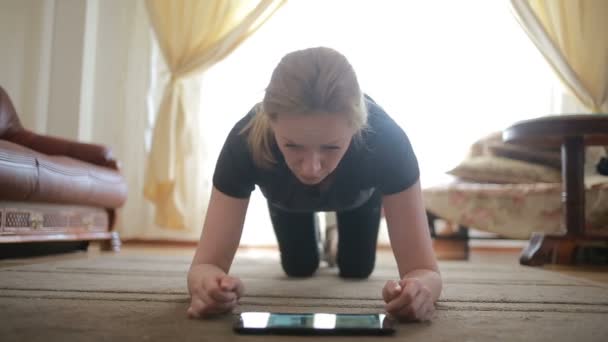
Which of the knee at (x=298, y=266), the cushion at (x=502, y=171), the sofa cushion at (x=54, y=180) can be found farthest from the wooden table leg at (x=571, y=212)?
the sofa cushion at (x=54, y=180)

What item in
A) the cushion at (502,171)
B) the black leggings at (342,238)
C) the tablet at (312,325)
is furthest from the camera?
the cushion at (502,171)

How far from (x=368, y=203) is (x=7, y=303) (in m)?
0.87

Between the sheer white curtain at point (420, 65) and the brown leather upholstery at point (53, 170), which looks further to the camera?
the sheer white curtain at point (420, 65)

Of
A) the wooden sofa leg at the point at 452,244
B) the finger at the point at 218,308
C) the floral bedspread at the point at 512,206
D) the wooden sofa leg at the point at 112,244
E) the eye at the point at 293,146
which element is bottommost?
the wooden sofa leg at the point at 452,244

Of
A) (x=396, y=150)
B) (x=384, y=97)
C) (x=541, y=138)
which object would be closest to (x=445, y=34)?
(x=384, y=97)

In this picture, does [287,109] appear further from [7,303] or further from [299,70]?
[7,303]

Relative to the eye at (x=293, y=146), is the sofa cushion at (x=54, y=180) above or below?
below

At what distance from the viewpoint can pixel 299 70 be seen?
0.80 m

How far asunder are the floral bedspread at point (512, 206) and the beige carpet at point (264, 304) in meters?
0.81

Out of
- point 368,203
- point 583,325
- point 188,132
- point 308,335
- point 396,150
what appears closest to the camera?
point 308,335

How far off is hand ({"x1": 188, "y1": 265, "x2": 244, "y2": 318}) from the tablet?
0.05 m

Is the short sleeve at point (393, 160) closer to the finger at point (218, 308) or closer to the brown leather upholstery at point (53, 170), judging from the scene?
the finger at point (218, 308)

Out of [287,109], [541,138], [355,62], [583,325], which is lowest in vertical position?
[583,325]

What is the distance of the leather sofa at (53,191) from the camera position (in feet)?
5.74
